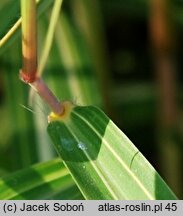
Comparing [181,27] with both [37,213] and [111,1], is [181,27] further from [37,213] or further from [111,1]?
[37,213]

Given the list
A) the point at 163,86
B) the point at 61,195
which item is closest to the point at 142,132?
the point at 163,86

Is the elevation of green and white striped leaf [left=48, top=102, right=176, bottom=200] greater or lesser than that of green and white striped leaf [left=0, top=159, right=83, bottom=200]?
greater

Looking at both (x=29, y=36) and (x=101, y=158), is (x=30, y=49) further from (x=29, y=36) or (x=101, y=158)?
(x=101, y=158)

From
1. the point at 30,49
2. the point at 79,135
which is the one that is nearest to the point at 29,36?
the point at 30,49

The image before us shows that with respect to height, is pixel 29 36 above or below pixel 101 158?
above

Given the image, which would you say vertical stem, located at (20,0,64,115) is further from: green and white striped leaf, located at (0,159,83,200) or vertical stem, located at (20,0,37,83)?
green and white striped leaf, located at (0,159,83,200)
